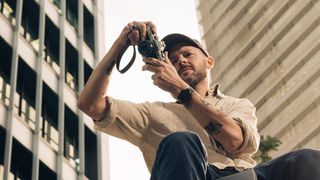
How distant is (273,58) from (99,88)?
7111 centimetres

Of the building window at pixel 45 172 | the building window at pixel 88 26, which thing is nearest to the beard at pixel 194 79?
the building window at pixel 45 172

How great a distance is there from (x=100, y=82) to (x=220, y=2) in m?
82.3

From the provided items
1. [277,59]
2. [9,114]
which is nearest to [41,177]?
[9,114]

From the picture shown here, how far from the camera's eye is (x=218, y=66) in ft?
271

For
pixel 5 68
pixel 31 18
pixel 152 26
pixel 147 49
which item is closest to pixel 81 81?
pixel 31 18

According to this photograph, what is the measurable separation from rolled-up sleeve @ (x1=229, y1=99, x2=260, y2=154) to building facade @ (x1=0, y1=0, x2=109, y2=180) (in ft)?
73.2

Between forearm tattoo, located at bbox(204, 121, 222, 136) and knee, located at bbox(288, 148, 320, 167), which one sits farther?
forearm tattoo, located at bbox(204, 121, 222, 136)

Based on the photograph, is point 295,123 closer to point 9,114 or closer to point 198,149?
point 9,114

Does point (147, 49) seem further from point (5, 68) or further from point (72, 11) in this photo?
point (72, 11)

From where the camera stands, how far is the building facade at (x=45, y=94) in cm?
2845

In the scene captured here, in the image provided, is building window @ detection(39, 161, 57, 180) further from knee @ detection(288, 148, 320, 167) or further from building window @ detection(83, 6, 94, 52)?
knee @ detection(288, 148, 320, 167)

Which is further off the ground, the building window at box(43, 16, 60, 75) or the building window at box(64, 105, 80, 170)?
the building window at box(43, 16, 60, 75)

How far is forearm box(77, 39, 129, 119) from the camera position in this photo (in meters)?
4.90

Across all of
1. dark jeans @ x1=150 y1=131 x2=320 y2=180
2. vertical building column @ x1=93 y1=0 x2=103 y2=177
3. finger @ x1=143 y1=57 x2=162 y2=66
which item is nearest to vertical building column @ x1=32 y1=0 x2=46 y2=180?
vertical building column @ x1=93 y1=0 x2=103 y2=177
